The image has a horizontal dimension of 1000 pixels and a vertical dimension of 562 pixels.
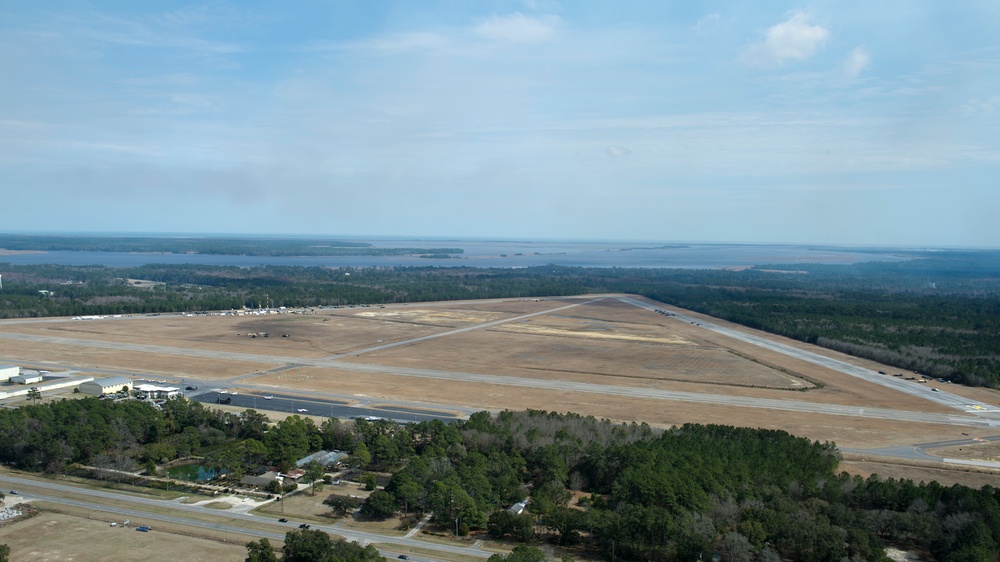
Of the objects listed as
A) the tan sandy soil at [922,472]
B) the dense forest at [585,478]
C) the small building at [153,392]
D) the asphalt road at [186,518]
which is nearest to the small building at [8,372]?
the small building at [153,392]

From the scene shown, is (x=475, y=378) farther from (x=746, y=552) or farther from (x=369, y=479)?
(x=746, y=552)

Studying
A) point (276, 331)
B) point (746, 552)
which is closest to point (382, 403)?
point (746, 552)

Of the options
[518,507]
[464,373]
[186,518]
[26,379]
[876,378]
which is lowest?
[186,518]

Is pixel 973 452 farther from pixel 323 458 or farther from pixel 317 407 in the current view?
pixel 317 407

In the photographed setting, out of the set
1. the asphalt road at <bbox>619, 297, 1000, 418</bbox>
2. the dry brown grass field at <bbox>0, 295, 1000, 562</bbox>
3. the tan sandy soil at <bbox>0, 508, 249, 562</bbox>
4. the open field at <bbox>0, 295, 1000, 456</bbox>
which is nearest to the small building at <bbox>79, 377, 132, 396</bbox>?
the dry brown grass field at <bbox>0, 295, 1000, 562</bbox>

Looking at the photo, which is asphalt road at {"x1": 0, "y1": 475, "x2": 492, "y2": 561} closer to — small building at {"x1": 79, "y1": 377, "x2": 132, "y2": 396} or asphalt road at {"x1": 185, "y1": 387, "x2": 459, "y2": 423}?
asphalt road at {"x1": 185, "y1": 387, "x2": 459, "y2": 423}

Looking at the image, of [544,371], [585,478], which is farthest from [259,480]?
[544,371]
